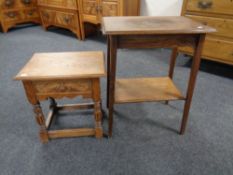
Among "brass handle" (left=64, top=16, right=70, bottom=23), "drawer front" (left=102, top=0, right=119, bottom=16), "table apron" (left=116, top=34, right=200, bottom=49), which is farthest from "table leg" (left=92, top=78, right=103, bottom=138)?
"brass handle" (left=64, top=16, right=70, bottom=23)

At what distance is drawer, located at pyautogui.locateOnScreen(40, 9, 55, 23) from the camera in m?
3.34

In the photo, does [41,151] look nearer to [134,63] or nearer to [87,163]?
[87,163]

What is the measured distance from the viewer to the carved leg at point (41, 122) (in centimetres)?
106

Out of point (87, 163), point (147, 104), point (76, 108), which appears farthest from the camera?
point (147, 104)

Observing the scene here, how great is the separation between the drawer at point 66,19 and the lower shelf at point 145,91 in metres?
2.13

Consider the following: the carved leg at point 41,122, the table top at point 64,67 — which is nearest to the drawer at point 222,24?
the table top at point 64,67

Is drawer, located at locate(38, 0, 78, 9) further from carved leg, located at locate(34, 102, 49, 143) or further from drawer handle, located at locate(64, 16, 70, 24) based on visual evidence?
carved leg, located at locate(34, 102, 49, 143)

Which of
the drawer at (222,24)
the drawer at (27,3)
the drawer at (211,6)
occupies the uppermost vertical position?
the drawer at (211,6)

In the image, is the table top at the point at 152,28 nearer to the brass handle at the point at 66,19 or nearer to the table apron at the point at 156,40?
the table apron at the point at 156,40

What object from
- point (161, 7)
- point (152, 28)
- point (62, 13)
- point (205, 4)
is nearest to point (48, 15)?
point (62, 13)

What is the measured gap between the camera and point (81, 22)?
2963 mm

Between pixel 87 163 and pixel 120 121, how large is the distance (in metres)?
0.43

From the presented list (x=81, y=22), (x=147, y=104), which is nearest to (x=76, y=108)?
(x=147, y=104)

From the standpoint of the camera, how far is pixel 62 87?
3.23 ft
